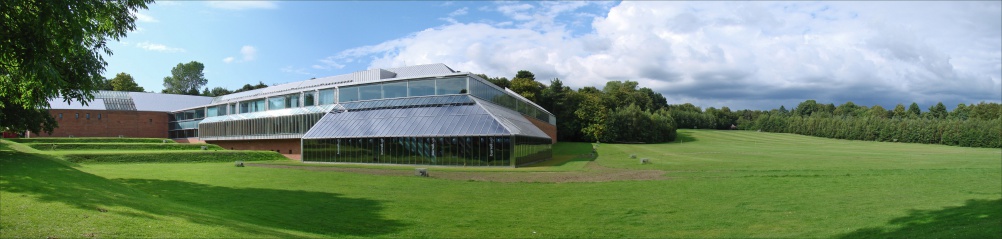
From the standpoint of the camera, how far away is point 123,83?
100875 millimetres

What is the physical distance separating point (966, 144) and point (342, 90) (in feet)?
304

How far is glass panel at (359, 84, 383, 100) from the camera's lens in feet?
149

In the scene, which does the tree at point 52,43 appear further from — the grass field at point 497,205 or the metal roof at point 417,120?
the metal roof at point 417,120

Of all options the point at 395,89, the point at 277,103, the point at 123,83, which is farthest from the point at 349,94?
the point at 123,83

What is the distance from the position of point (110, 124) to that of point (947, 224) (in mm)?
87653

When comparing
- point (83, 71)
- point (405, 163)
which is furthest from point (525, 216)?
point (405, 163)

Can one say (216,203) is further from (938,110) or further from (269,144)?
(938,110)

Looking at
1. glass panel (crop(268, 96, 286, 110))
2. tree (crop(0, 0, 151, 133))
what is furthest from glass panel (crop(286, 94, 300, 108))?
tree (crop(0, 0, 151, 133))

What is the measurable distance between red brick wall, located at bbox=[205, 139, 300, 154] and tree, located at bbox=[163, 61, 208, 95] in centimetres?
8434

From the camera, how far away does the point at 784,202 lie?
17344 mm

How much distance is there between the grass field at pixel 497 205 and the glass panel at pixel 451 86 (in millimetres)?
17147

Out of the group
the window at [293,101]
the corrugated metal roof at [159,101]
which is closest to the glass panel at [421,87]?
the window at [293,101]

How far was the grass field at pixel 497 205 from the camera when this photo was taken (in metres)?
9.80

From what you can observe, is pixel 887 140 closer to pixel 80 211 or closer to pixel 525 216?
pixel 525 216
